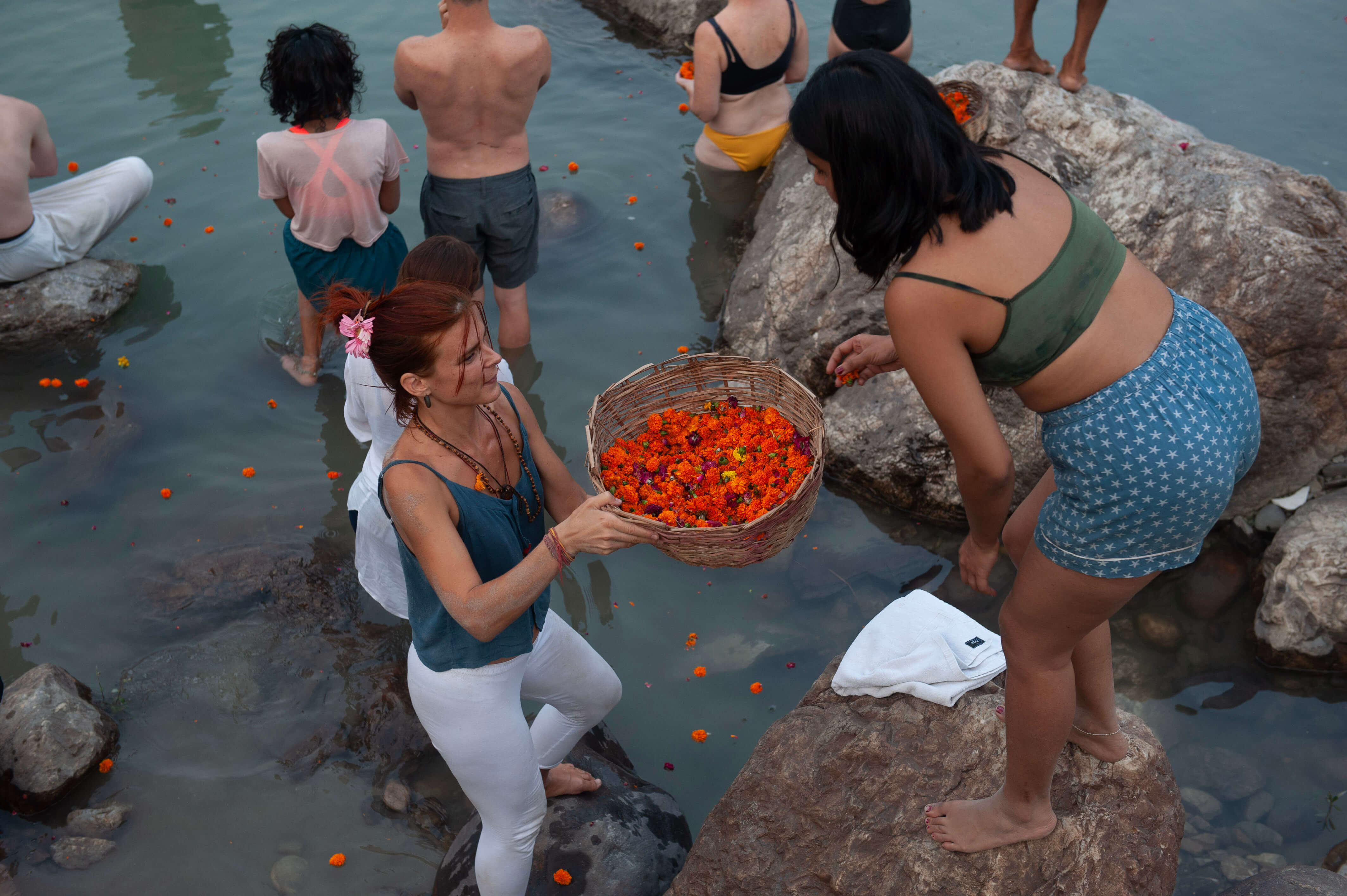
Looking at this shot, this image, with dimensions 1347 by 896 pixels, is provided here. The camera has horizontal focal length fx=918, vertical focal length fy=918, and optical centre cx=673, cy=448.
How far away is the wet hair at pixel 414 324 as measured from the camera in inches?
106

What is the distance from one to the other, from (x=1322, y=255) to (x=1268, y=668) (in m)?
2.22

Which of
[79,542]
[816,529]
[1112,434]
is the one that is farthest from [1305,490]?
[79,542]

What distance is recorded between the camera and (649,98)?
32.2 ft

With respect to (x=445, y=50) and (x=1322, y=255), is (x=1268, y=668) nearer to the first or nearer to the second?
(x=1322, y=255)

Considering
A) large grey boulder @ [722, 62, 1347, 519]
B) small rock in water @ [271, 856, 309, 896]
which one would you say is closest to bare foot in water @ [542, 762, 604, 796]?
small rock in water @ [271, 856, 309, 896]

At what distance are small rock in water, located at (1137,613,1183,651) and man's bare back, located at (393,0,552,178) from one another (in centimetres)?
456

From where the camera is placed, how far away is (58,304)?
6.72 metres

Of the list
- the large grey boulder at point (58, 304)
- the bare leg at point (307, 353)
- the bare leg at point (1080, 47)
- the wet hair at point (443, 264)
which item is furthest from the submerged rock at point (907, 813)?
the large grey boulder at point (58, 304)

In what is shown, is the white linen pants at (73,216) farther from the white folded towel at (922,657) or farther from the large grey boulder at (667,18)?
the white folded towel at (922,657)

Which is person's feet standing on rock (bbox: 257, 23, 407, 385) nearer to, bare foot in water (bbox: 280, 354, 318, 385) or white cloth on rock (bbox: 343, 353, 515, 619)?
bare foot in water (bbox: 280, 354, 318, 385)

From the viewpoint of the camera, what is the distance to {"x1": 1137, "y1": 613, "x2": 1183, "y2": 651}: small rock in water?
4.79m

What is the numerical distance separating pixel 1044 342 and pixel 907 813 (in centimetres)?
180

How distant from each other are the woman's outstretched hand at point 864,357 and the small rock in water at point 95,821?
371 centimetres

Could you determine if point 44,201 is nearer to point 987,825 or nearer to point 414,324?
point 414,324
